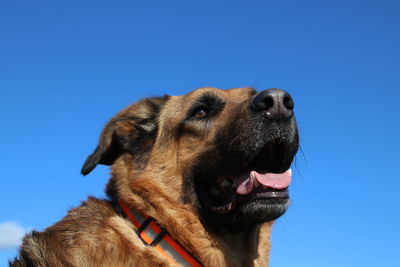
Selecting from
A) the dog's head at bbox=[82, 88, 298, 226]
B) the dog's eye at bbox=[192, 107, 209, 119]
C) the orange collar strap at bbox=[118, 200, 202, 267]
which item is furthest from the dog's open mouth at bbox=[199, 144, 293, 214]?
the dog's eye at bbox=[192, 107, 209, 119]

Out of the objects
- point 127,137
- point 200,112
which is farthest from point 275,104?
point 127,137

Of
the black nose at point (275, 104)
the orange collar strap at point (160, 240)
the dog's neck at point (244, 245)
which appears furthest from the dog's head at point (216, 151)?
the orange collar strap at point (160, 240)

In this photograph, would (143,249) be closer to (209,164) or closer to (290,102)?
(209,164)

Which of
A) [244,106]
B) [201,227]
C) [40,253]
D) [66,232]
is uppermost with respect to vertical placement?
[244,106]

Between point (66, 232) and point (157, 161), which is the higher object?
point (157, 161)

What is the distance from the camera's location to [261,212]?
4.77m

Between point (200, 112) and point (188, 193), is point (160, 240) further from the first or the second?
point (200, 112)

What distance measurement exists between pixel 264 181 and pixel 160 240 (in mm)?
1241

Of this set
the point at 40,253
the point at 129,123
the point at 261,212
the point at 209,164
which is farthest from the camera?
the point at 129,123

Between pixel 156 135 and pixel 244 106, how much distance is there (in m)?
1.20

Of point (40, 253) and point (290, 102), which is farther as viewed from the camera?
point (290, 102)

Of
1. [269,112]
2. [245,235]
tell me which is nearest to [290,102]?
[269,112]

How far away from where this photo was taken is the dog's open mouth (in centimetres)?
488

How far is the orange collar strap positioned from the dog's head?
1.46 ft
